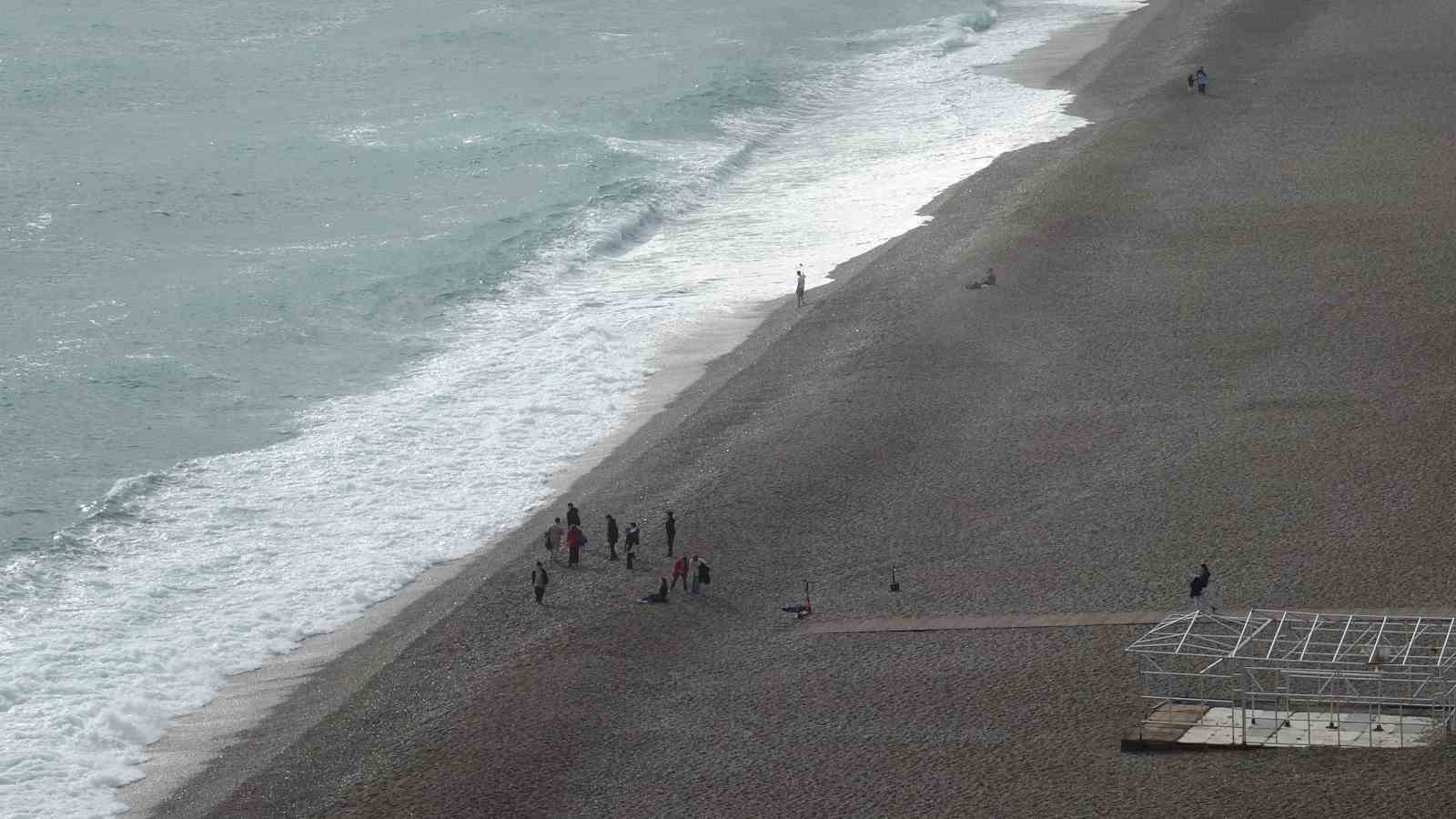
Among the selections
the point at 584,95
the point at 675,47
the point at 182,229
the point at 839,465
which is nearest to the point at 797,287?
the point at 839,465

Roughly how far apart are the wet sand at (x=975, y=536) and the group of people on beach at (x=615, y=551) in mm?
268

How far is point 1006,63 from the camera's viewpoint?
69.1 meters

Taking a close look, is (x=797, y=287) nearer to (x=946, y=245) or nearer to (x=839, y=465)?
(x=946, y=245)

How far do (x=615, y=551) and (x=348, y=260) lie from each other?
2303cm

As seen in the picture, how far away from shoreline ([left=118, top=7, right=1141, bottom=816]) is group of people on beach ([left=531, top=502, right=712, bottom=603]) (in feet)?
2.81

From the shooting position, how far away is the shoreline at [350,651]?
2181cm

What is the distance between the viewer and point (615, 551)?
26.1 m

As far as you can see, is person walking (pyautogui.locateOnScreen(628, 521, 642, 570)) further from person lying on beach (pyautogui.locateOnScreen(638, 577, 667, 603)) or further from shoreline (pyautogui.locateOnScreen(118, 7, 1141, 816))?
shoreline (pyautogui.locateOnScreen(118, 7, 1141, 816))

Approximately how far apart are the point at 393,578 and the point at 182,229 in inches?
1043

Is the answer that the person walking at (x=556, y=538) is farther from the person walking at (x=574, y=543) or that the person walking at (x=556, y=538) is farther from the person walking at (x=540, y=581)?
the person walking at (x=540, y=581)

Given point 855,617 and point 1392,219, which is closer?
point 855,617

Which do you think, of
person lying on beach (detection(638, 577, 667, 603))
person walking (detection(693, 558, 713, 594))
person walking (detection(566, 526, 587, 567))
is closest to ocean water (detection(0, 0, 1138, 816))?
person walking (detection(566, 526, 587, 567))

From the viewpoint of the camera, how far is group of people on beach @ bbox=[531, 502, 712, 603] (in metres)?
24.3

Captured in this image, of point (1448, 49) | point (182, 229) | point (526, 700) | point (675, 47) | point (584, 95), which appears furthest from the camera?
point (675, 47)
